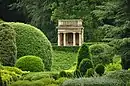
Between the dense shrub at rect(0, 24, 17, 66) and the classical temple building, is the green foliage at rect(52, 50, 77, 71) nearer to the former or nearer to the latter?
the classical temple building

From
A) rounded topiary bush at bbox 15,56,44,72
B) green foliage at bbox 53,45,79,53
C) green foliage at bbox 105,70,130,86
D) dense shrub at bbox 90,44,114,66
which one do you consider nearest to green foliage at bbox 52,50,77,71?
green foliage at bbox 53,45,79,53

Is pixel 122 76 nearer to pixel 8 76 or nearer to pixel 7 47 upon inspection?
pixel 8 76

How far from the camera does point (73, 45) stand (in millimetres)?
39188

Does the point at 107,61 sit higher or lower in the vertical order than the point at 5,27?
lower

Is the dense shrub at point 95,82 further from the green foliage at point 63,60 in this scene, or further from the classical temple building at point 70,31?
the classical temple building at point 70,31

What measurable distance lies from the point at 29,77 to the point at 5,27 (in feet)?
17.4

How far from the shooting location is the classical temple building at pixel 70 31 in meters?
38.4

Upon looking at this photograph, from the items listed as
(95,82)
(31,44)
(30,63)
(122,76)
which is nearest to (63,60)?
(31,44)

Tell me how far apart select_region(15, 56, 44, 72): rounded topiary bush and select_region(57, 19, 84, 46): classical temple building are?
16.0m

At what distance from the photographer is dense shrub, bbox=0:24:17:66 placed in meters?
22.4

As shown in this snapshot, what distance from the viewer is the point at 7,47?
2247 cm

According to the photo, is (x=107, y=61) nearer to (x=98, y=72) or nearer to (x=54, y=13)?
(x=98, y=72)

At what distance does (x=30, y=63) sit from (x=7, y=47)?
1.35 metres

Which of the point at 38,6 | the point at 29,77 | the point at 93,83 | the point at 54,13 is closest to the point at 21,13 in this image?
the point at 38,6
